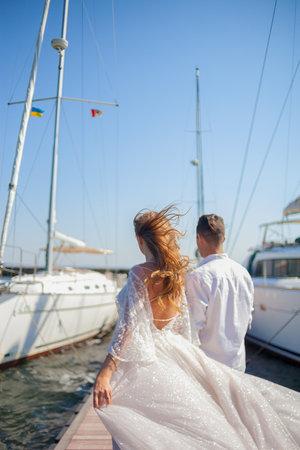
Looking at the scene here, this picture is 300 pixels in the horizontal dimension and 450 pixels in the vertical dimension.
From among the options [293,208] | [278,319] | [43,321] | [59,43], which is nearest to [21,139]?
[59,43]

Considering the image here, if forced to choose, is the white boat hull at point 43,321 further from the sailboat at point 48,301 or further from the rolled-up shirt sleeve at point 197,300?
the rolled-up shirt sleeve at point 197,300

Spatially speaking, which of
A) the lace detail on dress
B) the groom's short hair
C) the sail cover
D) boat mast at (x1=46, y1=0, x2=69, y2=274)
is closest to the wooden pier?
the lace detail on dress

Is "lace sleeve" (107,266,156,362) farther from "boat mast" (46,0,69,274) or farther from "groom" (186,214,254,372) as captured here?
"boat mast" (46,0,69,274)

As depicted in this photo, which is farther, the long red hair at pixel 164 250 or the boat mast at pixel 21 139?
the boat mast at pixel 21 139

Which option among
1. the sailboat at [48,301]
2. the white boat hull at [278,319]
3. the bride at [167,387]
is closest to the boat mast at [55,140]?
the sailboat at [48,301]

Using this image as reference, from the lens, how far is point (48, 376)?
704 centimetres

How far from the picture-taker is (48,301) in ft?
27.3

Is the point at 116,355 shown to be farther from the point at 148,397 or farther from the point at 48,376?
the point at 48,376

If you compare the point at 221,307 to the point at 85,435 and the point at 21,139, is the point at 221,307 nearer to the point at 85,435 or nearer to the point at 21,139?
the point at 85,435

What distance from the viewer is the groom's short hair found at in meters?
2.43

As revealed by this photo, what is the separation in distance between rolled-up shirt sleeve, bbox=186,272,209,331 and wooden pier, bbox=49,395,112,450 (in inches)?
74.1

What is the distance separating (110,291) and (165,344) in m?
10.2

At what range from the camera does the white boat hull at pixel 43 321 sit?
722cm

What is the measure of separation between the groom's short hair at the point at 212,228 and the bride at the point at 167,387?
0.57 metres
